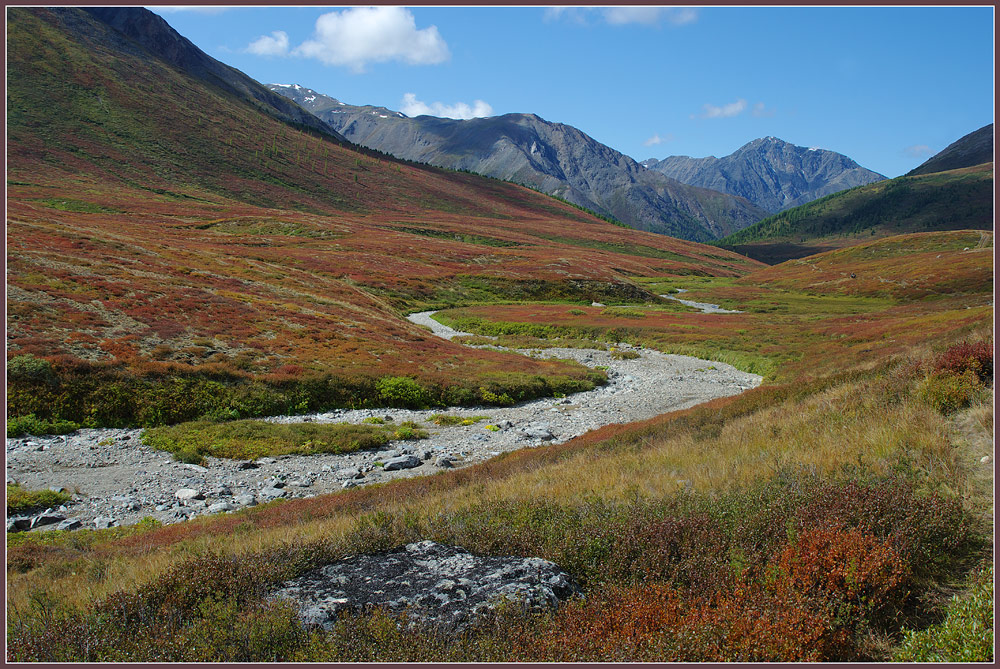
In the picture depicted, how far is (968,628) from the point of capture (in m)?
4.46

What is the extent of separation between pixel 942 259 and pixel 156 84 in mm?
238005

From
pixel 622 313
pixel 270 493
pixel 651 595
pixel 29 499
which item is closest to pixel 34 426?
pixel 29 499

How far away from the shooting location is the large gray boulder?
575 cm

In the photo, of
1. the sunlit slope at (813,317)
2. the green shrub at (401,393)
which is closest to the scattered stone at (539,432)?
the green shrub at (401,393)

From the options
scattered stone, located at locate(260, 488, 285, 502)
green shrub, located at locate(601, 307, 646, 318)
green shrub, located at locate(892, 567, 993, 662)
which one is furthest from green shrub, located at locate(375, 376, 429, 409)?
green shrub, located at locate(601, 307, 646, 318)

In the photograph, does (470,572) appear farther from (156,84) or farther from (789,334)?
(156,84)

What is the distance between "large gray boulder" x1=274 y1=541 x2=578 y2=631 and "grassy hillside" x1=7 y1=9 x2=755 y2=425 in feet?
55.8

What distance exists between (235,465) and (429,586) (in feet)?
44.4

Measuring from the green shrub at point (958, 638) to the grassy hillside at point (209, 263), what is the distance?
22.4 meters

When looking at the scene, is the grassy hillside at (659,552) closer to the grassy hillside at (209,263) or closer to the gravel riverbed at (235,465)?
the gravel riverbed at (235,465)

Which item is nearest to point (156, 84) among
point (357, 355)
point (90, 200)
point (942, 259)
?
point (90, 200)

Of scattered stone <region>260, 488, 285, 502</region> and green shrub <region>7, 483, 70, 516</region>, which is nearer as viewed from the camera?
green shrub <region>7, 483, 70, 516</region>

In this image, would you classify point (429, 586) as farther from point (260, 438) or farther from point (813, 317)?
point (813, 317)

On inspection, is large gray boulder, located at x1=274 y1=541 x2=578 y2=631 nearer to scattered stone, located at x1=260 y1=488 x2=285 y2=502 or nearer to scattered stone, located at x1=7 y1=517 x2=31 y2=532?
scattered stone, located at x1=260 y1=488 x2=285 y2=502
